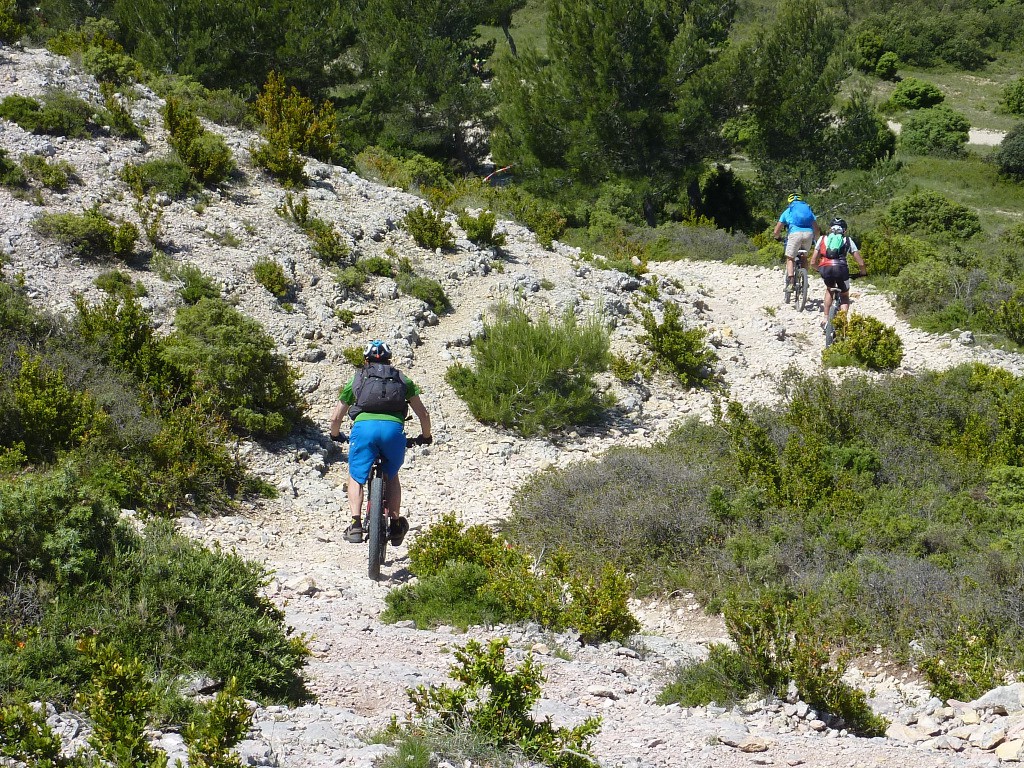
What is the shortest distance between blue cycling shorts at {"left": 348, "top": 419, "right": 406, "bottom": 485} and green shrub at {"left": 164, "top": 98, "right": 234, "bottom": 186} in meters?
7.78

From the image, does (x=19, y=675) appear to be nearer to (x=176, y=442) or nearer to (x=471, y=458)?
(x=176, y=442)

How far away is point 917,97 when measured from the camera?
4272 cm

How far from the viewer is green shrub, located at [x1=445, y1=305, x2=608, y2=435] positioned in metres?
9.82

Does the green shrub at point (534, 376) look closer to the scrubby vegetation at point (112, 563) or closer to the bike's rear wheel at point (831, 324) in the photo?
the scrubby vegetation at point (112, 563)

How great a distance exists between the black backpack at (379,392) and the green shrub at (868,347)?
742 centimetres

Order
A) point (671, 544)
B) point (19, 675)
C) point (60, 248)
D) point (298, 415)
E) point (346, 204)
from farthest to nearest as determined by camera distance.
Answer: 1. point (346, 204)
2. point (60, 248)
3. point (298, 415)
4. point (671, 544)
5. point (19, 675)

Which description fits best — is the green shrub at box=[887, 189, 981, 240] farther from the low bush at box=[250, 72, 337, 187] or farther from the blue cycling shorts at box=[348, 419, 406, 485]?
the blue cycling shorts at box=[348, 419, 406, 485]

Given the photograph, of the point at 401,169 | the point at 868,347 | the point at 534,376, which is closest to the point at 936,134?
the point at 401,169

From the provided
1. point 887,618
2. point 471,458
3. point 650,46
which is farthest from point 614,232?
point 887,618

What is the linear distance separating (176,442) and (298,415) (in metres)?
1.73

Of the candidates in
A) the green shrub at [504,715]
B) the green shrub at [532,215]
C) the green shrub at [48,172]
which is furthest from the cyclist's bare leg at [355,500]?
the green shrub at [532,215]

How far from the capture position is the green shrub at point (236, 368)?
837 cm

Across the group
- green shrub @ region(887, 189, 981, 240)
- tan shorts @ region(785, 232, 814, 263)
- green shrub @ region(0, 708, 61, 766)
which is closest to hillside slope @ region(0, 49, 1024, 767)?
green shrub @ region(0, 708, 61, 766)

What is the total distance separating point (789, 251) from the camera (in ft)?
46.2
